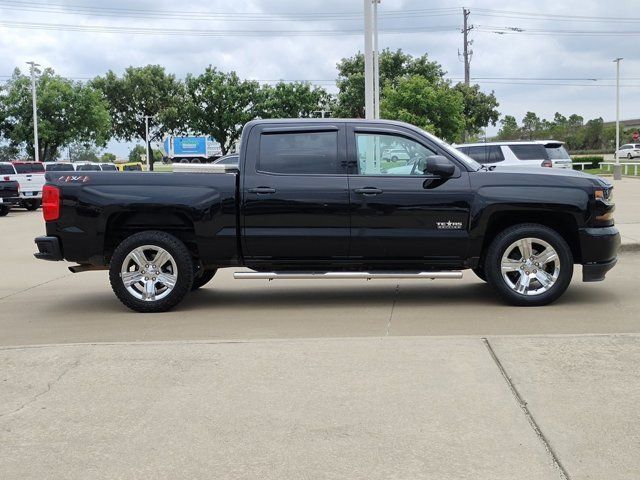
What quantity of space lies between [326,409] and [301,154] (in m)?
3.78

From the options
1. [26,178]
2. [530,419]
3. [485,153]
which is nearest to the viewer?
[530,419]

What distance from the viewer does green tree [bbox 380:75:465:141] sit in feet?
128

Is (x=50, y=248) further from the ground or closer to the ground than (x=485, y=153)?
closer to the ground

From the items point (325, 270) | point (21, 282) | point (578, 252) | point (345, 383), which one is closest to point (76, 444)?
point (345, 383)

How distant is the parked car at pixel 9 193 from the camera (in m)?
24.4

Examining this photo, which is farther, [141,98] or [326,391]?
[141,98]

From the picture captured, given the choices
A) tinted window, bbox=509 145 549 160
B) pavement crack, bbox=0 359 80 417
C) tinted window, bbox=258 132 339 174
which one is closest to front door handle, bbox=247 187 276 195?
tinted window, bbox=258 132 339 174

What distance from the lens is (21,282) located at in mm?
10492

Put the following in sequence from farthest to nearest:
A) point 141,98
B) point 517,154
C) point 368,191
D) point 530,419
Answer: point 141,98 → point 517,154 → point 368,191 → point 530,419

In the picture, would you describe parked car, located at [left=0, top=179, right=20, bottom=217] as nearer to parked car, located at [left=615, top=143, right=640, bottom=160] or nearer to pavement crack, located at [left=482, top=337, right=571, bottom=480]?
pavement crack, located at [left=482, top=337, right=571, bottom=480]

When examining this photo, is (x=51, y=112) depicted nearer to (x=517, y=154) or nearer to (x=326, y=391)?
(x=517, y=154)

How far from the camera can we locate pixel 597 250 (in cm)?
776

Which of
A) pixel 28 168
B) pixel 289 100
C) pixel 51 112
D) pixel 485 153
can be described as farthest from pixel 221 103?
pixel 485 153

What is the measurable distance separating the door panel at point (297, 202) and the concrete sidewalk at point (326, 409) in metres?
1.69
